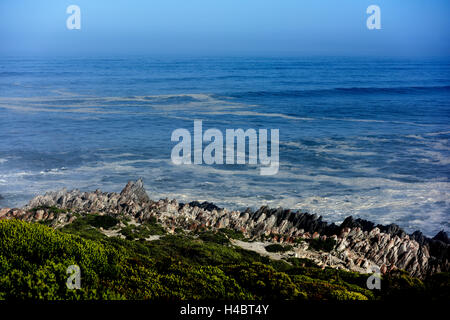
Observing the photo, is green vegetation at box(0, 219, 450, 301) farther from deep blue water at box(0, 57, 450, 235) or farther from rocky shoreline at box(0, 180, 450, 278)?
deep blue water at box(0, 57, 450, 235)

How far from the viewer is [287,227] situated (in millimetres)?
19969

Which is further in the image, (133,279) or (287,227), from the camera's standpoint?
(287,227)

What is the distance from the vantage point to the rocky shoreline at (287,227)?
16.3m

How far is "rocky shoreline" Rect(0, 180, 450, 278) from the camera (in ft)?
53.5

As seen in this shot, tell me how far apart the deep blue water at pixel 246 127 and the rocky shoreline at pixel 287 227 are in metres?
3.19

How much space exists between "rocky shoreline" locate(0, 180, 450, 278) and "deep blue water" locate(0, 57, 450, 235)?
10.5 ft

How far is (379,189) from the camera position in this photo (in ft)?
89.0

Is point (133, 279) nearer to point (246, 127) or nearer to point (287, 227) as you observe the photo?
point (287, 227)

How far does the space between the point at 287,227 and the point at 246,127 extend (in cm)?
Answer: 3196

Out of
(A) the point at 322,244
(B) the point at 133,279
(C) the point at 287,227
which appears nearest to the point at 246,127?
(C) the point at 287,227

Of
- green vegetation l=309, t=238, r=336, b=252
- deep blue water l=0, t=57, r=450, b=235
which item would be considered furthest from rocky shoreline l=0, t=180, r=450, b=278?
deep blue water l=0, t=57, r=450, b=235

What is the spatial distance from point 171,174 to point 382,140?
23.8 metres
